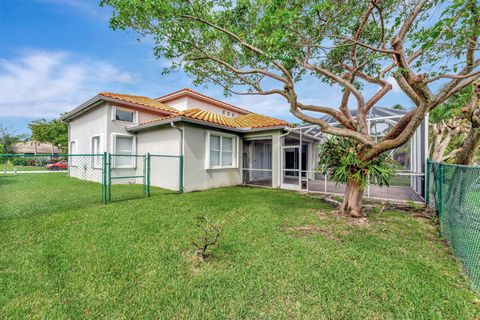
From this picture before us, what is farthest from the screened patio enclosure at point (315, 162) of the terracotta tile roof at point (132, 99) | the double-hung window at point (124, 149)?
the double-hung window at point (124, 149)

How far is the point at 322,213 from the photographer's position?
585cm

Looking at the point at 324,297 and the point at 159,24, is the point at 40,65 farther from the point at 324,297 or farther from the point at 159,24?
the point at 324,297

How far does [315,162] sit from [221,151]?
8457 mm

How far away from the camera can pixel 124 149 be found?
1108cm

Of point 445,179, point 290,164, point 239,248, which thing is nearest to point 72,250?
point 239,248

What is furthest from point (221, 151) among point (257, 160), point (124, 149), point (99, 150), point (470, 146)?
point (470, 146)

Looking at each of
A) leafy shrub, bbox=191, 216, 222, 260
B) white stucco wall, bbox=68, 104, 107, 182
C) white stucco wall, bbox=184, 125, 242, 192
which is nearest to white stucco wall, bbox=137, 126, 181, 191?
white stucco wall, bbox=184, 125, 242, 192

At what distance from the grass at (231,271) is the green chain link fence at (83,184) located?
1.55m

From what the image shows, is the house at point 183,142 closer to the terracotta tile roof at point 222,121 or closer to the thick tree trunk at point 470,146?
the terracotta tile roof at point 222,121

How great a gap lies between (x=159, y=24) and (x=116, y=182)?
857 centimetres

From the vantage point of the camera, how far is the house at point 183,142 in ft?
30.5

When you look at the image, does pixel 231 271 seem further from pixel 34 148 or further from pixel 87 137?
pixel 34 148

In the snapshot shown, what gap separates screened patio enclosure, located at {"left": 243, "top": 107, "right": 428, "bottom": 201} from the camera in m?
8.12

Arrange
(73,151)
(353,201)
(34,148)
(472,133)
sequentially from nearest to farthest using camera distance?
(472,133) → (353,201) → (73,151) → (34,148)
